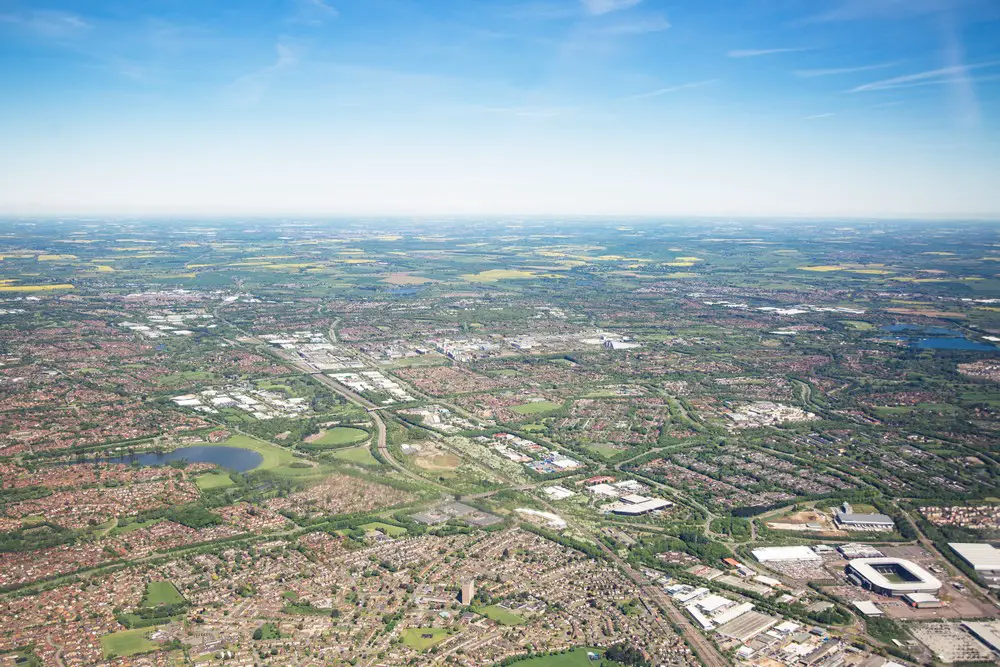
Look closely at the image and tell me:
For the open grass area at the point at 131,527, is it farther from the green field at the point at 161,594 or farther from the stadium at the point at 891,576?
the stadium at the point at 891,576

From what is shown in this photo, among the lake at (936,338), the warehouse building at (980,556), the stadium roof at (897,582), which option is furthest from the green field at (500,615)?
the lake at (936,338)

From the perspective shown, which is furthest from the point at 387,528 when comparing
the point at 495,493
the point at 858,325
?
the point at 858,325

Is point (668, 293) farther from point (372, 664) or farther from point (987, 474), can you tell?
point (372, 664)

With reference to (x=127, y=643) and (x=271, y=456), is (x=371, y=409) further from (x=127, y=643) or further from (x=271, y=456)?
(x=127, y=643)

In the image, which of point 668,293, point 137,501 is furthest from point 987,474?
point 668,293

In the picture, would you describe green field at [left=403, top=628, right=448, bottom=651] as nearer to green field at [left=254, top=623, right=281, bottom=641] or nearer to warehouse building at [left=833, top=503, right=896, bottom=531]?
green field at [left=254, top=623, right=281, bottom=641]

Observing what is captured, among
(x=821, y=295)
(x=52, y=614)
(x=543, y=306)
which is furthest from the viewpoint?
(x=821, y=295)

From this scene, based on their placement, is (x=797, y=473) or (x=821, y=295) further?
(x=821, y=295)

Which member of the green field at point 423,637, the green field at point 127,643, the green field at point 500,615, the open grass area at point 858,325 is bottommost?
the green field at point 500,615
